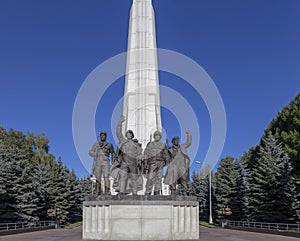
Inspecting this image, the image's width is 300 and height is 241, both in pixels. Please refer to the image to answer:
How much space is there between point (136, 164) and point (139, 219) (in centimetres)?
188

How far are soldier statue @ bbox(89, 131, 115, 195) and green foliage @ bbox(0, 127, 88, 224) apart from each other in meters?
11.2

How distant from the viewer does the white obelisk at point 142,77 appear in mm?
26688

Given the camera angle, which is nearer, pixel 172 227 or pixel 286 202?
pixel 172 227

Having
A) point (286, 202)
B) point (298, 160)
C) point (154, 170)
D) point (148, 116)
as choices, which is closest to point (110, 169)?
point (154, 170)

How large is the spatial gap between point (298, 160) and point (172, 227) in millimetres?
25227

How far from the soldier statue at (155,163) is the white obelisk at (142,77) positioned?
11.3 meters

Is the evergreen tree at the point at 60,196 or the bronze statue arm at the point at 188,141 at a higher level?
the bronze statue arm at the point at 188,141

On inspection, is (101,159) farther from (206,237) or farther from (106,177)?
(206,237)

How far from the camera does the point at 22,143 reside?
53.8 metres

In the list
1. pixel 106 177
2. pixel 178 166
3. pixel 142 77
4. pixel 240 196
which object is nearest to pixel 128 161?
pixel 106 177

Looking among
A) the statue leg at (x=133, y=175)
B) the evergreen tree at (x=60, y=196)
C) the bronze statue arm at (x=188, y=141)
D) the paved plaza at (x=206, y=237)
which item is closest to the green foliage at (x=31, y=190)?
the evergreen tree at (x=60, y=196)

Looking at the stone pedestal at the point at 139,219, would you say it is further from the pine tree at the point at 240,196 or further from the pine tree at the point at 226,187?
the pine tree at the point at 226,187

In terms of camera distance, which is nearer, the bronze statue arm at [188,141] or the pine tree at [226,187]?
the bronze statue arm at [188,141]

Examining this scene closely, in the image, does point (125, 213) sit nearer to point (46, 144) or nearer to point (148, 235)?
point (148, 235)
